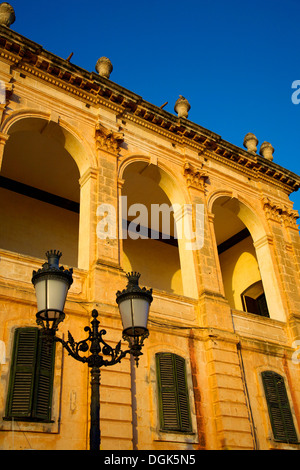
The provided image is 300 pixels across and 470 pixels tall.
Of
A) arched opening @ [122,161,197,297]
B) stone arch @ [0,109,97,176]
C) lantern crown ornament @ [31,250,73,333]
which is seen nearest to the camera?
lantern crown ornament @ [31,250,73,333]

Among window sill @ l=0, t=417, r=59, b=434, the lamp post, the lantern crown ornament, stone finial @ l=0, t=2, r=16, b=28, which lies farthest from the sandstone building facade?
the lantern crown ornament

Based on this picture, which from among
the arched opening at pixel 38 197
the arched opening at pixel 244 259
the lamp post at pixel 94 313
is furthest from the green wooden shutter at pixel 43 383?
the arched opening at pixel 244 259

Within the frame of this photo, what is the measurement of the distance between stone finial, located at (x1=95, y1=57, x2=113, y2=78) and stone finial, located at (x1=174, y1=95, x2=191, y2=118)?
2.77 metres

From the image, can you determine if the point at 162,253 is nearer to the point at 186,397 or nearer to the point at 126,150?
the point at 126,150

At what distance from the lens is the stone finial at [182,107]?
16.0m

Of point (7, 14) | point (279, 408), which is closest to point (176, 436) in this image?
point (279, 408)

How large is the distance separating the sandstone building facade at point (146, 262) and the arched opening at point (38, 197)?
44 millimetres

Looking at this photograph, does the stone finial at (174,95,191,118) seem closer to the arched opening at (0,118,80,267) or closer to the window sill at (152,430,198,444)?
the arched opening at (0,118,80,267)

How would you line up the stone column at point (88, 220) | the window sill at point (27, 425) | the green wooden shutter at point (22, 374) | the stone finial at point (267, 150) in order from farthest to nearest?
the stone finial at point (267, 150) < the stone column at point (88, 220) < the green wooden shutter at point (22, 374) < the window sill at point (27, 425)

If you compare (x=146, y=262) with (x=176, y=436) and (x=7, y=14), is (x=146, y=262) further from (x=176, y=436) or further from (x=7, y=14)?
(x=7, y=14)

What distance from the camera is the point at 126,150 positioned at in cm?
1343

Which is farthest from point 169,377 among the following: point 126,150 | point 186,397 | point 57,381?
point 126,150

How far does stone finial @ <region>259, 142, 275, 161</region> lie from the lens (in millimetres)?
18094

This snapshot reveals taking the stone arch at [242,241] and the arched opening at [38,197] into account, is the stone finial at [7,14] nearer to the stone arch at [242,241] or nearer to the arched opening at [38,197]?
the arched opening at [38,197]
